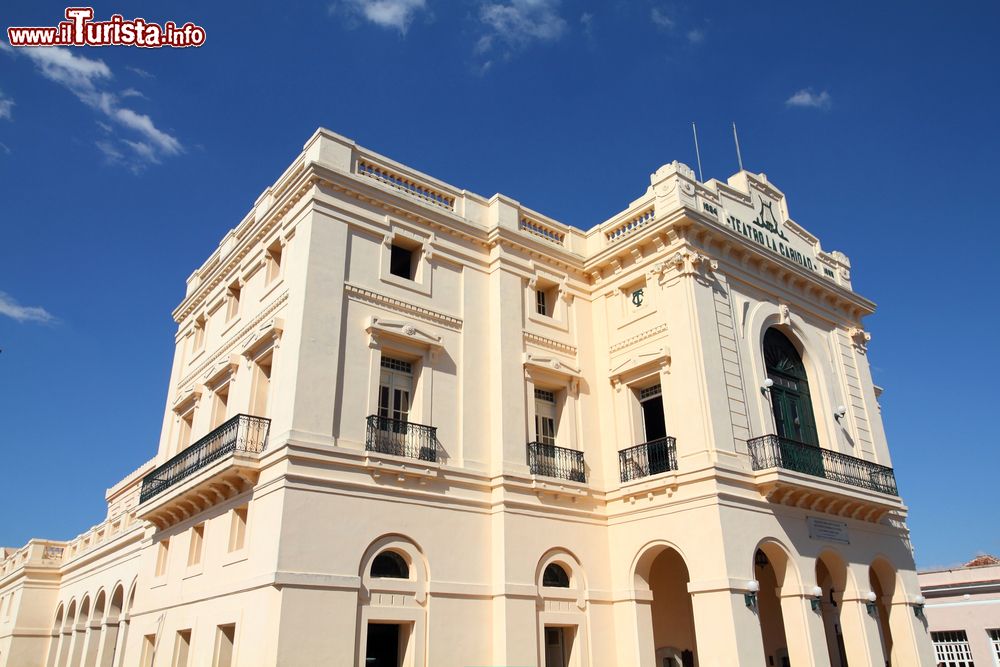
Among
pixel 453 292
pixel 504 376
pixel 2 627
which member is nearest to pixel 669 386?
pixel 504 376

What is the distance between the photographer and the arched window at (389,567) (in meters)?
13.8

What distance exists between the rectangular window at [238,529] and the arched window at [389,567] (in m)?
2.73

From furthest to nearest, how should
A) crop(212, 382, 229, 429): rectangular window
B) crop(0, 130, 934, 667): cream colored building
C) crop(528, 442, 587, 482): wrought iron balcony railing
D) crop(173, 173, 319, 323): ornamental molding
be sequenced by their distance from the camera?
1. crop(212, 382, 229, 429): rectangular window
2. crop(528, 442, 587, 482): wrought iron balcony railing
3. crop(173, 173, 319, 323): ornamental molding
4. crop(0, 130, 934, 667): cream colored building

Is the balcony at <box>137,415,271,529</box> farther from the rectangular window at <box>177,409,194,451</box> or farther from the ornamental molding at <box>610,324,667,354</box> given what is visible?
the ornamental molding at <box>610,324,667,354</box>

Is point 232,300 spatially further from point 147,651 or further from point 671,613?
point 671,613

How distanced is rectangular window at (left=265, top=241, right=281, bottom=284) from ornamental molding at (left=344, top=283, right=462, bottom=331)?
8.70 ft

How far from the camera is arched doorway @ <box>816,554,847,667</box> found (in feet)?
56.0

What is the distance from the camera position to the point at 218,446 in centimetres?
1499

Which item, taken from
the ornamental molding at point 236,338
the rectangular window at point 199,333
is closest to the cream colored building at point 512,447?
the ornamental molding at point 236,338

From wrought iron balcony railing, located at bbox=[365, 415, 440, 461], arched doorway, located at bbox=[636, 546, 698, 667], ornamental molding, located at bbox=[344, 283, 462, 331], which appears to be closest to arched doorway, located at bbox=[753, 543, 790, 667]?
arched doorway, located at bbox=[636, 546, 698, 667]

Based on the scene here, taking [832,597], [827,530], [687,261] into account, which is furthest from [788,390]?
[832,597]

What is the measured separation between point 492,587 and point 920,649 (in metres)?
10.9

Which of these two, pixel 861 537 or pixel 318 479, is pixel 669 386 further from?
pixel 318 479

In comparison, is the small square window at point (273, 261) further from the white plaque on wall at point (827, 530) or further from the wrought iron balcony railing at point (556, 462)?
the white plaque on wall at point (827, 530)
